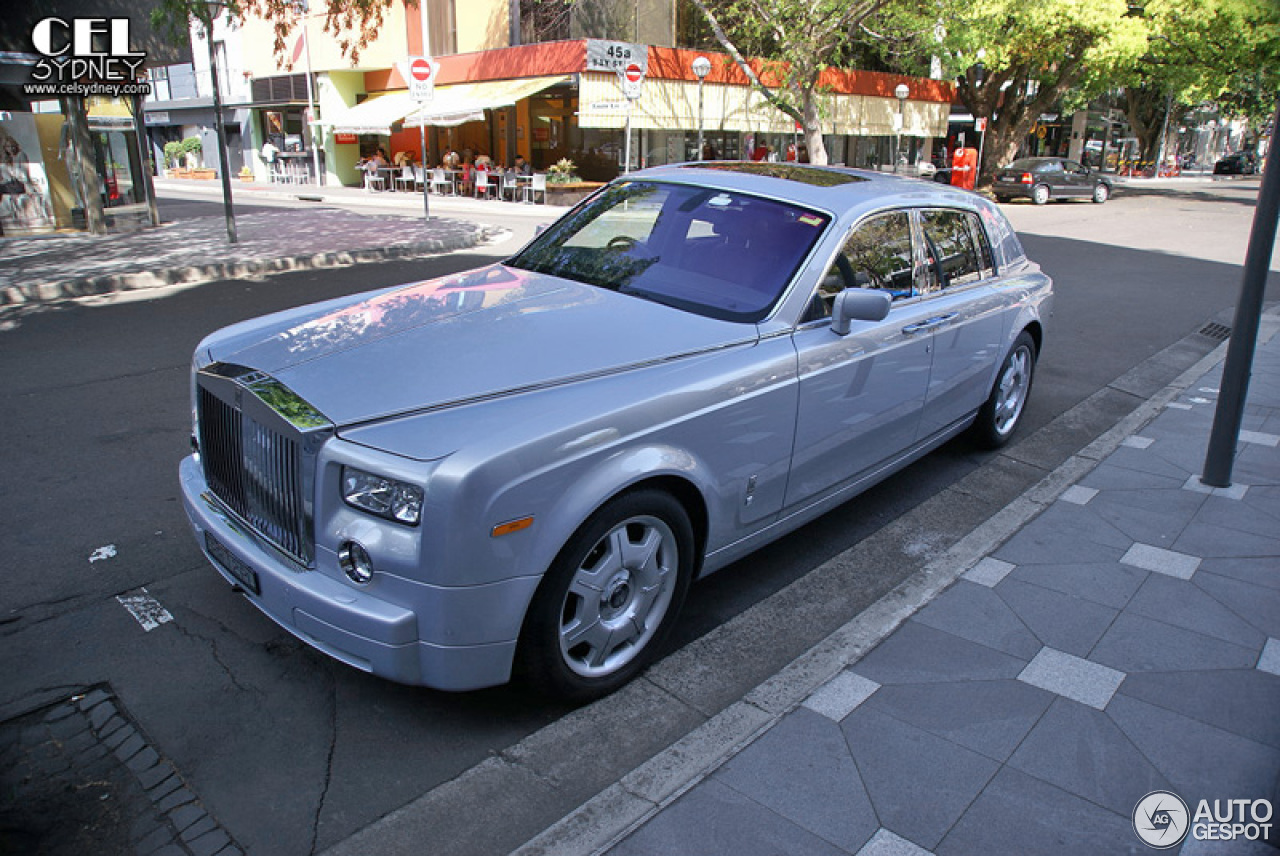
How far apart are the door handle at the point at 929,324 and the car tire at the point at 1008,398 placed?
1.08 m

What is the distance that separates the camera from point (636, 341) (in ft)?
10.7

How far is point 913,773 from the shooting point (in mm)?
2723

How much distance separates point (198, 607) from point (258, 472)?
1.07 m

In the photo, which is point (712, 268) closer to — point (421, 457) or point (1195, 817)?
point (421, 457)

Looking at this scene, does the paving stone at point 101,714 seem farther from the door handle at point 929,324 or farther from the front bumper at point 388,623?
the door handle at point 929,324

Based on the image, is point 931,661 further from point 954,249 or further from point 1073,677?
point 954,249

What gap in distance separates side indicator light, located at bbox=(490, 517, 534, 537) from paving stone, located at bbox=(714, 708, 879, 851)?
950mm

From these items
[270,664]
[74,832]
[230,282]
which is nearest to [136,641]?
[270,664]

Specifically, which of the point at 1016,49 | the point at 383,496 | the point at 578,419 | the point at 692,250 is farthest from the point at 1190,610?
the point at 1016,49

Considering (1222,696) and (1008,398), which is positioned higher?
(1008,398)

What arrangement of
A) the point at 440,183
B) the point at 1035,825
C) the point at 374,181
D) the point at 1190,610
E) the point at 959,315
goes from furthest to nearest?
the point at 374,181
the point at 440,183
the point at 959,315
the point at 1190,610
the point at 1035,825

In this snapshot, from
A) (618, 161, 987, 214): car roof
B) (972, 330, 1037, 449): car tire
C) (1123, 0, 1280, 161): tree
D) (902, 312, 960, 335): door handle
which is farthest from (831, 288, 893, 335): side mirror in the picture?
(1123, 0, 1280, 161): tree

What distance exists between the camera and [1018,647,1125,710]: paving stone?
3154 mm

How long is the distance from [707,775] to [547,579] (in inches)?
29.9
